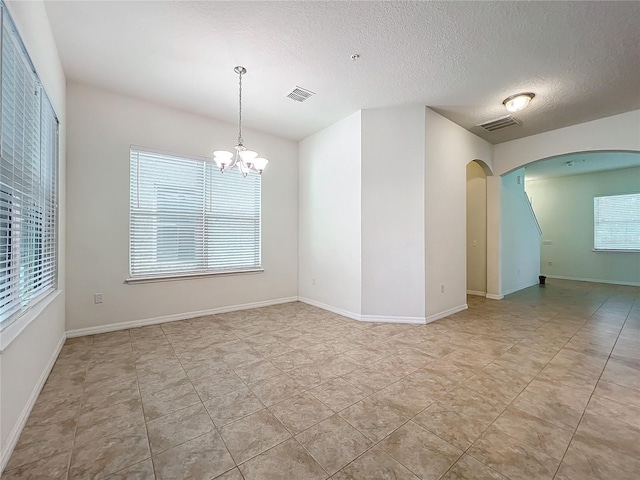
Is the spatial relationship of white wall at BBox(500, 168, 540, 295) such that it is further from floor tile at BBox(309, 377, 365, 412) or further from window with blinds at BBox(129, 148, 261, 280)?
window with blinds at BBox(129, 148, 261, 280)

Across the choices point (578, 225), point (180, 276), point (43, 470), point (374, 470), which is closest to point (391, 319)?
point (374, 470)

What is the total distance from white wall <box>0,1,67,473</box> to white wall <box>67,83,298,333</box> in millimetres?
212

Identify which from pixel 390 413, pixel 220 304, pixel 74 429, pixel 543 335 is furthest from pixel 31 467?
pixel 543 335

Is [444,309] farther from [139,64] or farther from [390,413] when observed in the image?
[139,64]

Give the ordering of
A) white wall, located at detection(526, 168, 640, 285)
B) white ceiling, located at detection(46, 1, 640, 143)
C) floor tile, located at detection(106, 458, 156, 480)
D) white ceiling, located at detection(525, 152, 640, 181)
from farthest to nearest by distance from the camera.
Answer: white wall, located at detection(526, 168, 640, 285), white ceiling, located at detection(525, 152, 640, 181), white ceiling, located at detection(46, 1, 640, 143), floor tile, located at detection(106, 458, 156, 480)

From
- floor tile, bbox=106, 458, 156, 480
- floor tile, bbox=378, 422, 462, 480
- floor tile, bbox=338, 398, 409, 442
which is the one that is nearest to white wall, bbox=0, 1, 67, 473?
floor tile, bbox=106, 458, 156, 480

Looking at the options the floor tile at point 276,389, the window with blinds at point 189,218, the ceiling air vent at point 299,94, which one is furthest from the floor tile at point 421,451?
the ceiling air vent at point 299,94

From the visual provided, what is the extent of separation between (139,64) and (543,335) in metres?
5.70

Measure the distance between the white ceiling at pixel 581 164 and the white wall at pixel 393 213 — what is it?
359cm

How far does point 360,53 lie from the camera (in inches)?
108

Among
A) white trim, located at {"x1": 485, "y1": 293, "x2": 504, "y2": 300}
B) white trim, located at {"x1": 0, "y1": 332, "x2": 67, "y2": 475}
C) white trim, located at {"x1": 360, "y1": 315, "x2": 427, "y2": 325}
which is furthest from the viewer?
white trim, located at {"x1": 485, "y1": 293, "x2": 504, "y2": 300}

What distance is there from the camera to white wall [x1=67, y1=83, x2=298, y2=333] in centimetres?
330

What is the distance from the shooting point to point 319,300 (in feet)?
15.8

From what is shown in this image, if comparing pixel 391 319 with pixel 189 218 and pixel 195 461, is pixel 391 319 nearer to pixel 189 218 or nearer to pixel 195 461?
pixel 195 461
